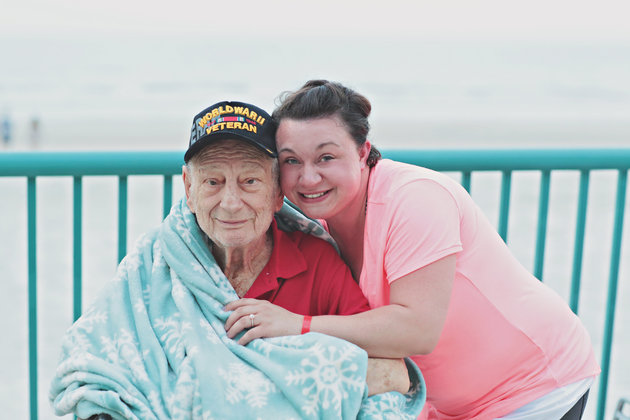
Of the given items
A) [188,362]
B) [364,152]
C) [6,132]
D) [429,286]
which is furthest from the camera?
[6,132]

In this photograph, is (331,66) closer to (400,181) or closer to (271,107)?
(271,107)

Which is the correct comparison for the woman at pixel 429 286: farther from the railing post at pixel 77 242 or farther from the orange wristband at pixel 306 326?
the railing post at pixel 77 242

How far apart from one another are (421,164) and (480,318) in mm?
714

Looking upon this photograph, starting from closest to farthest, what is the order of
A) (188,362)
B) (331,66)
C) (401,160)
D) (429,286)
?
(188,362), (429,286), (401,160), (331,66)

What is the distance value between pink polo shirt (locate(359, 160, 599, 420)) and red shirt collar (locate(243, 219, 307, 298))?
20cm

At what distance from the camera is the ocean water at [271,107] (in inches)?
219

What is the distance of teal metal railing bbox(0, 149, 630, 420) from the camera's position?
2.29 metres

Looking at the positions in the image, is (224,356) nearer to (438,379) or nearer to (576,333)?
(438,379)

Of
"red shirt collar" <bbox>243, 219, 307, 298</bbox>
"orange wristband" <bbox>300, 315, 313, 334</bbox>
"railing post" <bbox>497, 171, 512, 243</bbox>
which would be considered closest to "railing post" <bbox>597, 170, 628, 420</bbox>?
"railing post" <bbox>497, 171, 512, 243</bbox>

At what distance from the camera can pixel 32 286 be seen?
7.81ft

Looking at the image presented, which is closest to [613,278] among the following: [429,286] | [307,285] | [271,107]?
[429,286]

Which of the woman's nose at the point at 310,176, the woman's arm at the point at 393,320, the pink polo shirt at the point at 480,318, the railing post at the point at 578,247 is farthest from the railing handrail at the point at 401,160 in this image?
the woman's arm at the point at 393,320

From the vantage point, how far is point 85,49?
34938 millimetres

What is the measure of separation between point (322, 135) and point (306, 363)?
635 mm
